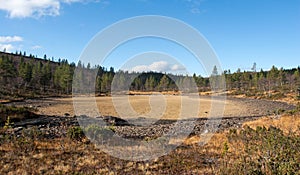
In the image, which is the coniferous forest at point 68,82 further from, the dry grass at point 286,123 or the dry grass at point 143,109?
the dry grass at point 286,123

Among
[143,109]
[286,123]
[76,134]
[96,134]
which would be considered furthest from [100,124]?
[143,109]

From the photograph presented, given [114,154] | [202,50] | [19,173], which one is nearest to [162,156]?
[114,154]

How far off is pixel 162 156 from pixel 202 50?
496 cm

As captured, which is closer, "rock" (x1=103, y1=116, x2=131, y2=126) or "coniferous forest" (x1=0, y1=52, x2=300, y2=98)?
"rock" (x1=103, y1=116, x2=131, y2=126)

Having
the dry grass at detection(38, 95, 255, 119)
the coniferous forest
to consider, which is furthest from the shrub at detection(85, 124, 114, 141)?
the coniferous forest

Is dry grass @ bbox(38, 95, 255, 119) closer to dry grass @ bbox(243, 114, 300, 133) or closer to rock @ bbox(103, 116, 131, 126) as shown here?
rock @ bbox(103, 116, 131, 126)

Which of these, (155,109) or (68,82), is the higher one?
(68,82)

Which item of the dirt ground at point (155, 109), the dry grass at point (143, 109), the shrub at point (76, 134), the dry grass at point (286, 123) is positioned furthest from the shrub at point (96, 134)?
the dry grass at point (143, 109)

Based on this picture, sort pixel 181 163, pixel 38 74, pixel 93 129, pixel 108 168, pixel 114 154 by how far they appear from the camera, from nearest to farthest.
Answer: pixel 108 168, pixel 181 163, pixel 114 154, pixel 93 129, pixel 38 74

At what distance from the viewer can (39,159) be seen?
10938mm

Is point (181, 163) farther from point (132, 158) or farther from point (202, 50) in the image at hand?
point (202, 50)

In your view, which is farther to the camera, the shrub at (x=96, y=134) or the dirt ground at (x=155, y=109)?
the dirt ground at (x=155, y=109)

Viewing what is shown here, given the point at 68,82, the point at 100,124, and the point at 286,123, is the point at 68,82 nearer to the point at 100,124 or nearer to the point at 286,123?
the point at 100,124

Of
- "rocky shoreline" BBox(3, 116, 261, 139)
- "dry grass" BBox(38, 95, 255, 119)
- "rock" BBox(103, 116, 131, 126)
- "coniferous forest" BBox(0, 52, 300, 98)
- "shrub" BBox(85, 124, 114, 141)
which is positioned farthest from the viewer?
"coniferous forest" BBox(0, 52, 300, 98)
